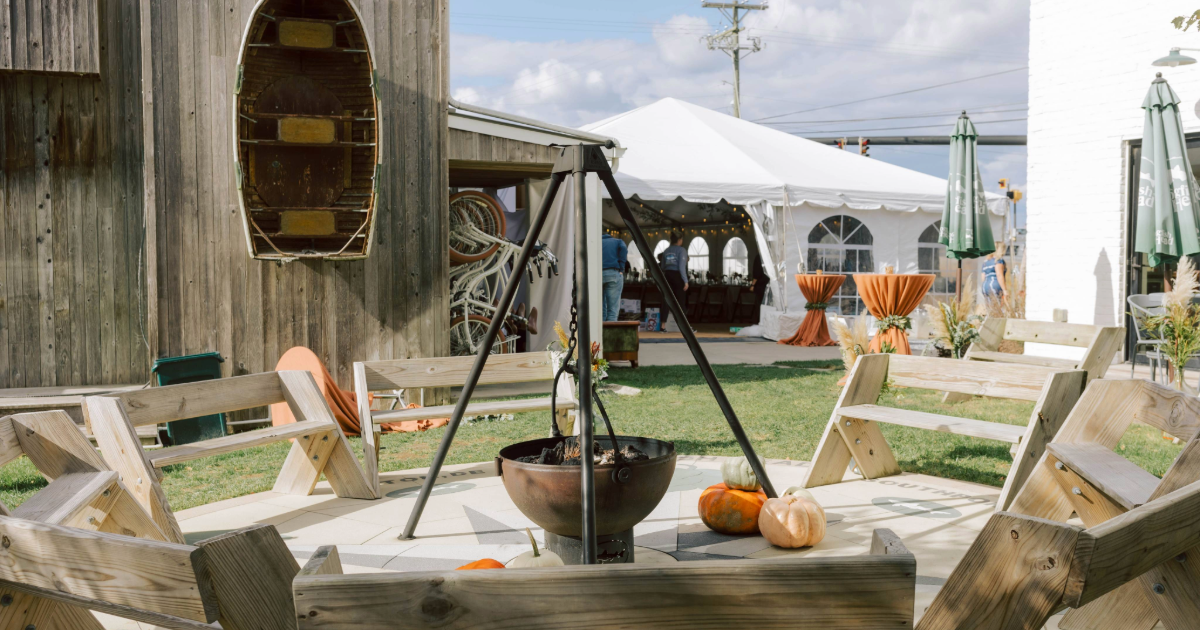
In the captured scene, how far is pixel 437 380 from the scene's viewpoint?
16.7 ft

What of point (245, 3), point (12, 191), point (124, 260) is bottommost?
point (124, 260)

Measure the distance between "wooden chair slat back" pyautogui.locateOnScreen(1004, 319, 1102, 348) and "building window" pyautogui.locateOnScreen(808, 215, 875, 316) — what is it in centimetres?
750

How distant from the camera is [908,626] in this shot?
4.10 feet

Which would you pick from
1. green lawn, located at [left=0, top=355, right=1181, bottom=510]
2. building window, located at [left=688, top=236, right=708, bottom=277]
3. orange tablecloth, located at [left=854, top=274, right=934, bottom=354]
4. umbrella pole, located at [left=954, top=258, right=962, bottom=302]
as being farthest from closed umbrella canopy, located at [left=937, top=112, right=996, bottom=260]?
building window, located at [left=688, top=236, right=708, bottom=277]

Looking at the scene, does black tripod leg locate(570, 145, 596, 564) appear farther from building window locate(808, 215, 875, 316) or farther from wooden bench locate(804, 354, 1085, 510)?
building window locate(808, 215, 875, 316)

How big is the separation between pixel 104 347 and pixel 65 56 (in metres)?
2.18

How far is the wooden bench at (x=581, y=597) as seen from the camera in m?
1.19

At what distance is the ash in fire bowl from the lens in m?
3.15

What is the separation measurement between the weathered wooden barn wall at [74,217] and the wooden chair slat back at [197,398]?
3.27 m

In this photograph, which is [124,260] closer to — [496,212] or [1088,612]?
[496,212]

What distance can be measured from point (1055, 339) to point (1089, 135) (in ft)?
12.1

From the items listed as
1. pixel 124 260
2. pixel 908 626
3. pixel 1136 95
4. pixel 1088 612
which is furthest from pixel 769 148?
pixel 908 626

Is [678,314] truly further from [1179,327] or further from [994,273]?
[994,273]

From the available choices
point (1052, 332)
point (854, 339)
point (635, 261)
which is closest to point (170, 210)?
point (854, 339)
